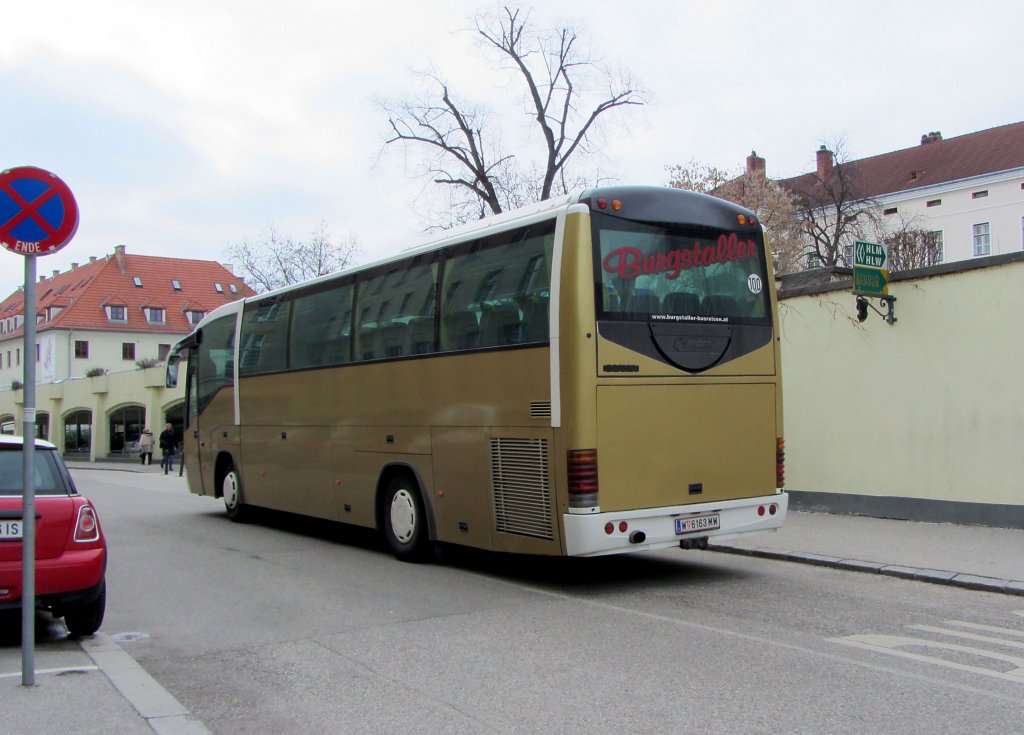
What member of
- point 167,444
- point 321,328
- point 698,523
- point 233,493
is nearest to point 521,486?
point 698,523

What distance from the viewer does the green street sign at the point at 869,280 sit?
498 inches

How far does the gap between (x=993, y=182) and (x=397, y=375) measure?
57766 mm

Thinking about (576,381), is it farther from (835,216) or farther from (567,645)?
(835,216)

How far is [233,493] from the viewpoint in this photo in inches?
618

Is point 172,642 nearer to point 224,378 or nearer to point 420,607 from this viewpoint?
point 420,607

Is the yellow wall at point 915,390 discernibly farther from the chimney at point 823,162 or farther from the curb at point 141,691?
A: the chimney at point 823,162

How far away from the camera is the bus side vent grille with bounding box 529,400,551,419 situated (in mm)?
8758

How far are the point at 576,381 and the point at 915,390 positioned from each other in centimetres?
647

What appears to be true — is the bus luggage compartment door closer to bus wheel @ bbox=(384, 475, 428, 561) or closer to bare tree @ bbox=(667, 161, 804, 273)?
bus wheel @ bbox=(384, 475, 428, 561)

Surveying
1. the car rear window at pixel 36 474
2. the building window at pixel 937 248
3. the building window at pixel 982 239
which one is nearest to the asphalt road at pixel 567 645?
the car rear window at pixel 36 474

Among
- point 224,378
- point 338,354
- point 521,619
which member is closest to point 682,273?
point 521,619

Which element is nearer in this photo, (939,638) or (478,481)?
(939,638)

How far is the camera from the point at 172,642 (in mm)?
7402

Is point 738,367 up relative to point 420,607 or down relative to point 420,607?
up
